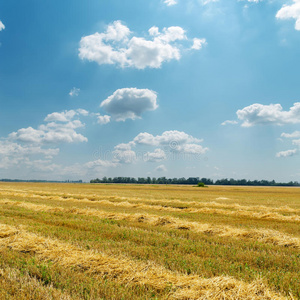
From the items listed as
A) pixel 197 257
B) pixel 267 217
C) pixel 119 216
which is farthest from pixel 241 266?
pixel 267 217

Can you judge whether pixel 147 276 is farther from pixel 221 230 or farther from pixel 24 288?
pixel 221 230

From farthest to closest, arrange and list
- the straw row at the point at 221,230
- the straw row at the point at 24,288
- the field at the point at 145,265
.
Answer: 1. the straw row at the point at 221,230
2. the field at the point at 145,265
3. the straw row at the point at 24,288

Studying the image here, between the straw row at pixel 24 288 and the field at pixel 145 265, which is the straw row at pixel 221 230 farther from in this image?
the straw row at pixel 24 288

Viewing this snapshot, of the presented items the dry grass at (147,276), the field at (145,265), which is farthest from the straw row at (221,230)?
the dry grass at (147,276)

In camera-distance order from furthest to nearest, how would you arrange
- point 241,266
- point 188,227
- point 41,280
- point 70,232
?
point 188,227
point 70,232
point 241,266
point 41,280

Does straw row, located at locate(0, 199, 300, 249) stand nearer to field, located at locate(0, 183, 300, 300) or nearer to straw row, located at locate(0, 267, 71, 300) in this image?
field, located at locate(0, 183, 300, 300)

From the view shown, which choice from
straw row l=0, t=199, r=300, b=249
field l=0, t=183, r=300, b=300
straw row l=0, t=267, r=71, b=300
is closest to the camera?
straw row l=0, t=267, r=71, b=300

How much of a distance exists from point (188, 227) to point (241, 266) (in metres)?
5.53

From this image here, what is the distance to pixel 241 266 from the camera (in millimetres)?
6496

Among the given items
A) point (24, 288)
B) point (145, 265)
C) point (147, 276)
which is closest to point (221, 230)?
point (145, 265)

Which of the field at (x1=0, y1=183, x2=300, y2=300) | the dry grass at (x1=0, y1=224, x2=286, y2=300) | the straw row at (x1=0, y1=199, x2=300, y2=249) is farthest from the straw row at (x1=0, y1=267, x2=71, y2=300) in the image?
the straw row at (x1=0, y1=199, x2=300, y2=249)

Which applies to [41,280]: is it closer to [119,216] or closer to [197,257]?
[197,257]

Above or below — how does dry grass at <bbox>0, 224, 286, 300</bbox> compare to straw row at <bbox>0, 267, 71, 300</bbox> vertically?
above

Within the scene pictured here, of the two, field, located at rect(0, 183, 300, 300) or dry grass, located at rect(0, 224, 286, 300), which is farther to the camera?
field, located at rect(0, 183, 300, 300)
